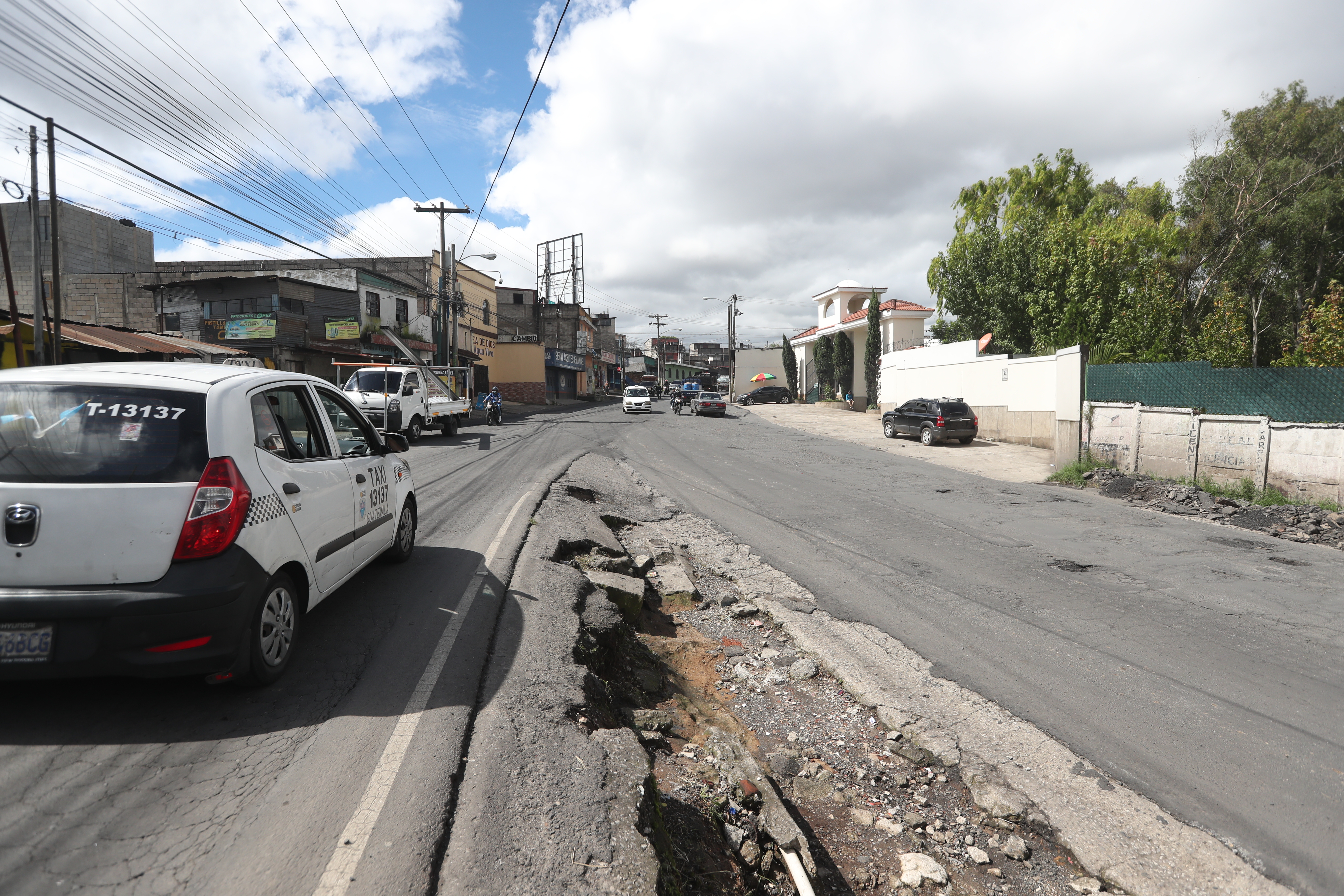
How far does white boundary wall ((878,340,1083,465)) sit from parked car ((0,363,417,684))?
55.5 ft

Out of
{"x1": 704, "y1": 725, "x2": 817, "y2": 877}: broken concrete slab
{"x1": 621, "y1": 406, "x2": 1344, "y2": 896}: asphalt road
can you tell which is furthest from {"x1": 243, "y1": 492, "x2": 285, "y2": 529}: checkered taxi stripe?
{"x1": 621, "y1": 406, "x2": 1344, "y2": 896}: asphalt road

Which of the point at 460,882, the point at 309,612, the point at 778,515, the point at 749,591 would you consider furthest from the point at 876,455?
the point at 460,882

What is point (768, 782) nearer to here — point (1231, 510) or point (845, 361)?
point (1231, 510)

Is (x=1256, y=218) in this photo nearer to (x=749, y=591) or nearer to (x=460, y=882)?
(x=749, y=591)

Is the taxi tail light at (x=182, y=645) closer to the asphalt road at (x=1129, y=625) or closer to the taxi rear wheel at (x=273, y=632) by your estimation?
the taxi rear wheel at (x=273, y=632)

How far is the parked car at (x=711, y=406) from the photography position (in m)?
38.3

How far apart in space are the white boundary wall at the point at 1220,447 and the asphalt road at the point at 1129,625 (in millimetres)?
2111

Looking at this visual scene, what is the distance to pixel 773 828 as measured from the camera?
3.03 m

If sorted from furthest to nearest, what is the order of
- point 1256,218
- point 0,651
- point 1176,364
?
point 1256,218 → point 1176,364 → point 0,651

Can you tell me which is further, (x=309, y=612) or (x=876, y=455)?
(x=876, y=455)

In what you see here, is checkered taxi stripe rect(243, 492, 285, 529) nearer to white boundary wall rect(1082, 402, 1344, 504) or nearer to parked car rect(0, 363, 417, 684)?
parked car rect(0, 363, 417, 684)

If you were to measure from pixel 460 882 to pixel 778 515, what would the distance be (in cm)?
844

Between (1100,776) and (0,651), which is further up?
(0,651)

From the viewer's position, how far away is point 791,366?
5897cm
